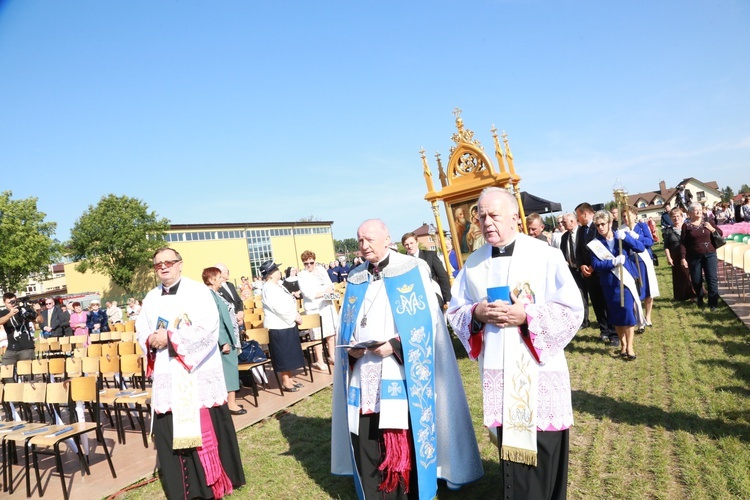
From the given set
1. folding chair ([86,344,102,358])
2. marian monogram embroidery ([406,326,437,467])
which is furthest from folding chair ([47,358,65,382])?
marian monogram embroidery ([406,326,437,467])

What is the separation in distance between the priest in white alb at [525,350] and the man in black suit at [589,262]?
4.58m

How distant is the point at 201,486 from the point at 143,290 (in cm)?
5630

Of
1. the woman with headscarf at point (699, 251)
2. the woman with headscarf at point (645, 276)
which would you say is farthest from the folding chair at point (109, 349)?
the woman with headscarf at point (699, 251)

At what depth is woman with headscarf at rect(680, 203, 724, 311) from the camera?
8719mm

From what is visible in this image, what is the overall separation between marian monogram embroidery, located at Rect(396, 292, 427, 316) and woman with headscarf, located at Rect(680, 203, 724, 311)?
6927mm

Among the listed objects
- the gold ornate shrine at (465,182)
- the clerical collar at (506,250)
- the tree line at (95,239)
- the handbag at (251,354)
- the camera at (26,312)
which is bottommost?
the handbag at (251,354)

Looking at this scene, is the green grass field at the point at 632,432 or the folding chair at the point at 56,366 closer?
the green grass field at the point at 632,432

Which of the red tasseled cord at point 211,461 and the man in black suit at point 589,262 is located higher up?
the man in black suit at point 589,262

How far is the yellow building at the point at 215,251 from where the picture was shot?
172ft

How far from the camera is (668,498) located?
336 centimetres

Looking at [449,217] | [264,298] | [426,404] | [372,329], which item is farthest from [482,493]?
[449,217]

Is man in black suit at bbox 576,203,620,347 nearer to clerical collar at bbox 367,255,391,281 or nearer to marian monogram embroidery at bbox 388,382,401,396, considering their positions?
clerical collar at bbox 367,255,391,281

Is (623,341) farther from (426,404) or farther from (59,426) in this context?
(59,426)

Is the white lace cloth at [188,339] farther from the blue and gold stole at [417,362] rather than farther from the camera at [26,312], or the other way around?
the camera at [26,312]
